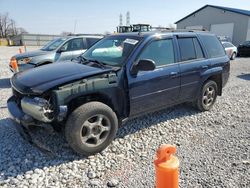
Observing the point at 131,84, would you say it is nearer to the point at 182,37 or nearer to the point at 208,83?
the point at 182,37

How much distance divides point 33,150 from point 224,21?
95.4 feet

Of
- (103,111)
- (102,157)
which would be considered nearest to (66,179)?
(102,157)

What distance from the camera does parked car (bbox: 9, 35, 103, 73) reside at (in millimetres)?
7633

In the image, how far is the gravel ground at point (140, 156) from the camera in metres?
2.84

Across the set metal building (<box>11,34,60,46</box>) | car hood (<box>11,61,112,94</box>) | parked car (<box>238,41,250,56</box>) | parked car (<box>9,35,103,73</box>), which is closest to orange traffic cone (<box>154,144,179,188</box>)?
car hood (<box>11,61,112,94</box>)

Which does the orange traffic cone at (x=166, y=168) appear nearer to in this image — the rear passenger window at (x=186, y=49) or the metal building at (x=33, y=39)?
the rear passenger window at (x=186, y=49)

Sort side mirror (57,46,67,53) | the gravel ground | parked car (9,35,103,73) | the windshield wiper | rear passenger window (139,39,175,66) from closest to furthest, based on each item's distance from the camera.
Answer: the gravel ground, the windshield wiper, rear passenger window (139,39,175,66), parked car (9,35,103,73), side mirror (57,46,67,53)

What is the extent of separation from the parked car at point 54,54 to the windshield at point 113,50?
12.1 feet

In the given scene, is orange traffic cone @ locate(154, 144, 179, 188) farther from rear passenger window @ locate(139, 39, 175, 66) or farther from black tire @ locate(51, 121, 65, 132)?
rear passenger window @ locate(139, 39, 175, 66)

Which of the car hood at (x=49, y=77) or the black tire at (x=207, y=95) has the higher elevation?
the car hood at (x=49, y=77)

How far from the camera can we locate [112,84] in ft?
11.3

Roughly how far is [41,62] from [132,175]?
5.93 m

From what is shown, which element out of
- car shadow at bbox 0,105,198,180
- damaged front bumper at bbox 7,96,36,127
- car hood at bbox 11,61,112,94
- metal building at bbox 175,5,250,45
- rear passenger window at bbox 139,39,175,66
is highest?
metal building at bbox 175,5,250,45

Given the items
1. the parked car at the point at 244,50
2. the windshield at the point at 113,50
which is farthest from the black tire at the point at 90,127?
the parked car at the point at 244,50
